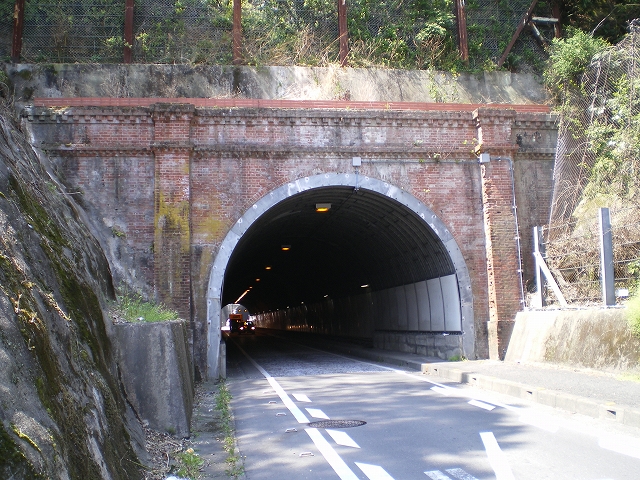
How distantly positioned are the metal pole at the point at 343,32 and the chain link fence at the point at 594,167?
6554mm

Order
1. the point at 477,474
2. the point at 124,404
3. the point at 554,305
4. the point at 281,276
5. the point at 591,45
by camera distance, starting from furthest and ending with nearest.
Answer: the point at 281,276, the point at 591,45, the point at 554,305, the point at 124,404, the point at 477,474

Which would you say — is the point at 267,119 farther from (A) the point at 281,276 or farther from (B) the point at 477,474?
(A) the point at 281,276

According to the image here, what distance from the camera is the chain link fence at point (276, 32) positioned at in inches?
711

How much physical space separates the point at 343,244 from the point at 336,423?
15073 mm

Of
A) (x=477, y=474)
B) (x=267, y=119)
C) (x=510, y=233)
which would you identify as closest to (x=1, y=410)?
(x=477, y=474)

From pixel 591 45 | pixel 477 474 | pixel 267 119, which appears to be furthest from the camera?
pixel 591 45

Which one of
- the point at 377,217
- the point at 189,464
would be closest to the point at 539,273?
the point at 377,217

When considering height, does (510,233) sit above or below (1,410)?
above

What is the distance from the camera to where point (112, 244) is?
1359 centimetres

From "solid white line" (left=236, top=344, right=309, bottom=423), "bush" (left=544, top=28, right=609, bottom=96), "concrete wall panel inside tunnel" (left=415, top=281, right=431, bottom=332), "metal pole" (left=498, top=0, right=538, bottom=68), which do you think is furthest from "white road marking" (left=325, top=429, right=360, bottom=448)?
"metal pole" (left=498, top=0, right=538, bottom=68)

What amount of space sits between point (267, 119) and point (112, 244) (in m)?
4.76

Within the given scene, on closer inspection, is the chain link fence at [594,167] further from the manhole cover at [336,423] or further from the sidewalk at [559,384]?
the manhole cover at [336,423]

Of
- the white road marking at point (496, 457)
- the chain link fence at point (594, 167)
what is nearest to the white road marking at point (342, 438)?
the white road marking at point (496, 457)

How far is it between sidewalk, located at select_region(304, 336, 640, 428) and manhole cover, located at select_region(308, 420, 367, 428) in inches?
113
